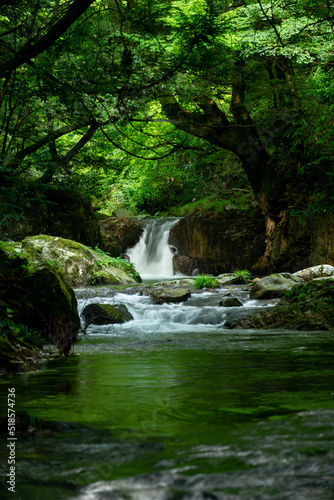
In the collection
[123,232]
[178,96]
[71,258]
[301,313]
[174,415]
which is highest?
[178,96]

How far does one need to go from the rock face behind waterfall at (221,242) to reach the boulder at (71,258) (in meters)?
5.37

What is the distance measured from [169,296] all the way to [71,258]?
452 centimetres

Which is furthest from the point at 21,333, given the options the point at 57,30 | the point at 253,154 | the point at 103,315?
the point at 253,154

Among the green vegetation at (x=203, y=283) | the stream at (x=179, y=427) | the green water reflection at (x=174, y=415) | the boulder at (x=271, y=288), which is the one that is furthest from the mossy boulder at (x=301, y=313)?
the green vegetation at (x=203, y=283)

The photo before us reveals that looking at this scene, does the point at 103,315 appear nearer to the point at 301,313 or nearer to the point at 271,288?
the point at 301,313

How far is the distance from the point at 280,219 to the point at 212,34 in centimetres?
1002

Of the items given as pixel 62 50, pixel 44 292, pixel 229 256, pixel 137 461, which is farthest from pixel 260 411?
pixel 229 256

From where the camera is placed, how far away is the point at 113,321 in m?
10.0

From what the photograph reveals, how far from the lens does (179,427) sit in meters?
2.85

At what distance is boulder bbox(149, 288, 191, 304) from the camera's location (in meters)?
12.4

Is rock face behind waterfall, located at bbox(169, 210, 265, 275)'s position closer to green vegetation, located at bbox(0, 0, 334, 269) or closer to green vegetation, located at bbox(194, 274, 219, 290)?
green vegetation, located at bbox(0, 0, 334, 269)

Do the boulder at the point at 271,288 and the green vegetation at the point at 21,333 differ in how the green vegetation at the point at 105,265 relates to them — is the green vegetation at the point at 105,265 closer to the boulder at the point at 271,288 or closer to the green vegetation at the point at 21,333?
the boulder at the point at 271,288

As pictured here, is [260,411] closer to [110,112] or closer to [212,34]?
[212,34]

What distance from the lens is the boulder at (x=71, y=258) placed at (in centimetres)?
1529
